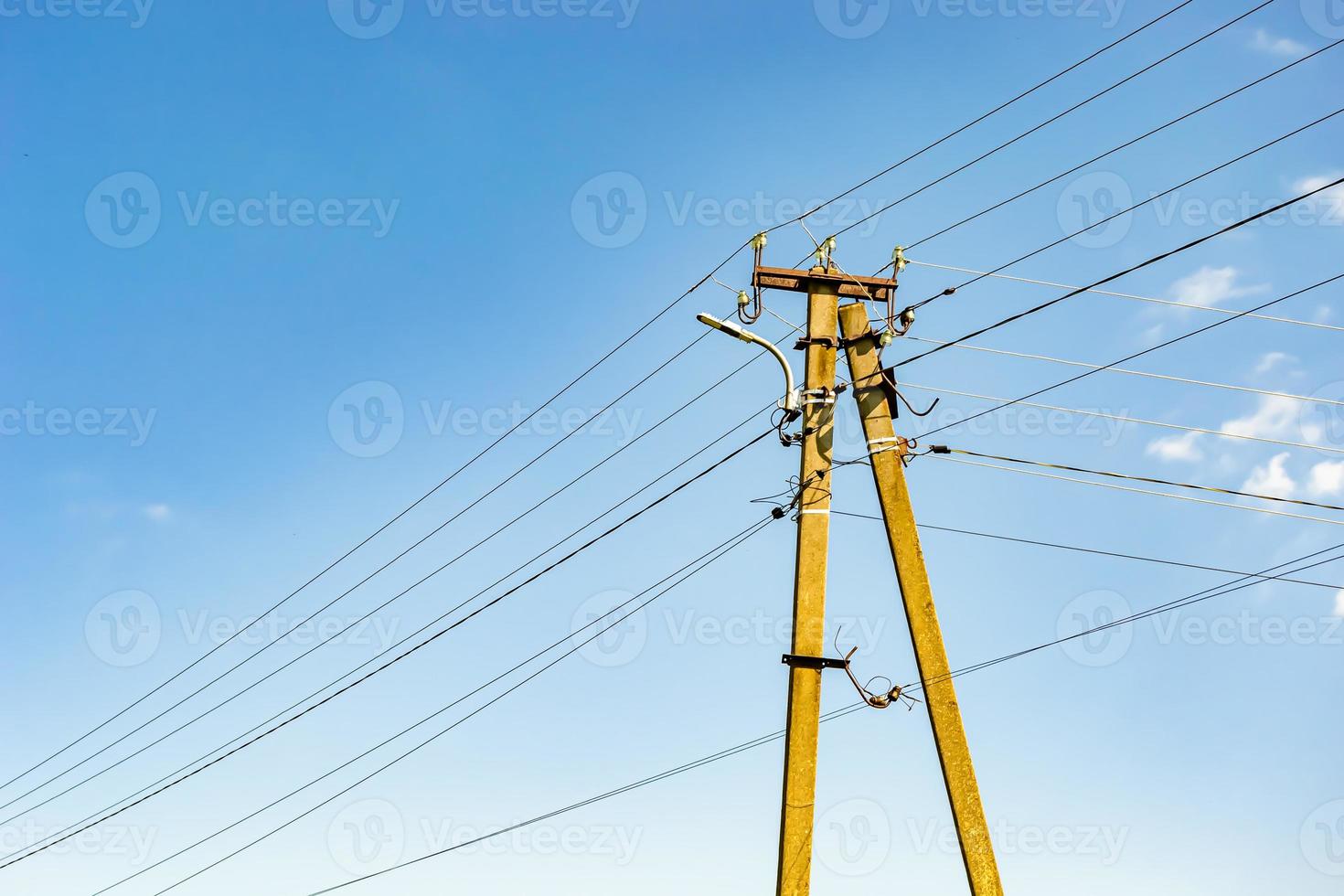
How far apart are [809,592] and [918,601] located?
1.16 m

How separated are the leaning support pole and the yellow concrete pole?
35 cm

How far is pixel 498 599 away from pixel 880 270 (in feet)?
25.2

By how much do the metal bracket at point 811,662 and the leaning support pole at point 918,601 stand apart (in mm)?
883

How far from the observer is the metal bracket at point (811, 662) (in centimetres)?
1159

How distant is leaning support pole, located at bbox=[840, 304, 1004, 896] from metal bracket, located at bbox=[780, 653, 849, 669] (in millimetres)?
883

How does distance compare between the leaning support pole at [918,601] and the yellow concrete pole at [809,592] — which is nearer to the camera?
the leaning support pole at [918,601]

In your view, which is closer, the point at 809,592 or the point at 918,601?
the point at 918,601

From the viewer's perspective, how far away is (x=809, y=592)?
1192 cm

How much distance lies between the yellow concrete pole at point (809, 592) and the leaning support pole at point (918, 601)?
35 cm

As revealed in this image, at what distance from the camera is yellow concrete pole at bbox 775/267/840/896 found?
11000 mm

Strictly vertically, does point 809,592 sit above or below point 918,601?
above

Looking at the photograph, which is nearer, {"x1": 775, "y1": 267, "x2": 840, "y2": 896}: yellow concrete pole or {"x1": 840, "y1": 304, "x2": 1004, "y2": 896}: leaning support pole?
{"x1": 840, "y1": 304, "x2": 1004, "y2": 896}: leaning support pole

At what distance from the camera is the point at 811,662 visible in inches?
457

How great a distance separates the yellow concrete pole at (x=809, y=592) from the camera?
36.1 ft
